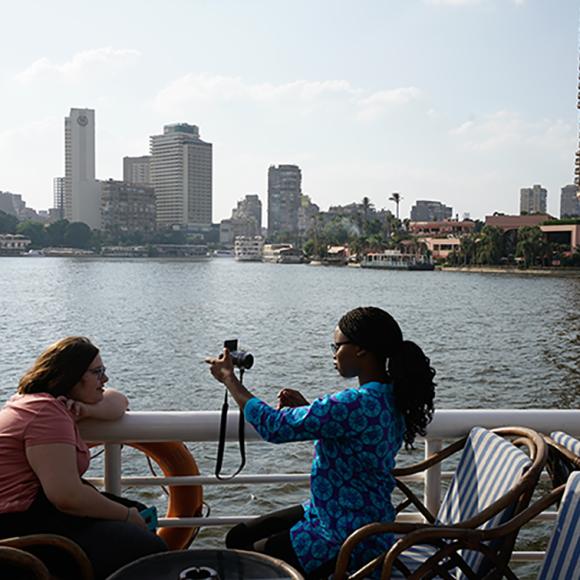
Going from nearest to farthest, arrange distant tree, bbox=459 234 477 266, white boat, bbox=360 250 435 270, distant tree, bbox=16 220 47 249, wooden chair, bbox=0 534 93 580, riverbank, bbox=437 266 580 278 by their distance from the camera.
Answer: wooden chair, bbox=0 534 93 580 < riverbank, bbox=437 266 580 278 < distant tree, bbox=459 234 477 266 < white boat, bbox=360 250 435 270 < distant tree, bbox=16 220 47 249

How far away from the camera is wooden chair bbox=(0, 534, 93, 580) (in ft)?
7.68

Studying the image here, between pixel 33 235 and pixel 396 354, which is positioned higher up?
pixel 33 235

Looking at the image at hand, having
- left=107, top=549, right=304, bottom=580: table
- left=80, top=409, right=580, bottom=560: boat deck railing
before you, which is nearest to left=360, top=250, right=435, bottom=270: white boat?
left=80, top=409, right=580, bottom=560: boat deck railing

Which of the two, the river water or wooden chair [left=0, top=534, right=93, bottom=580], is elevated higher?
wooden chair [left=0, top=534, right=93, bottom=580]

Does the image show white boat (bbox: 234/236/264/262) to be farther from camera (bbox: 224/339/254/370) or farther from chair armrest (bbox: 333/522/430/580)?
chair armrest (bbox: 333/522/430/580)

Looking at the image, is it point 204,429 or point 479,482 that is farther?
point 204,429

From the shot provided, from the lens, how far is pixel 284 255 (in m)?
181

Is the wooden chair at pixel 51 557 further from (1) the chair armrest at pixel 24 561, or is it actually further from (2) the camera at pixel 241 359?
(2) the camera at pixel 241 359

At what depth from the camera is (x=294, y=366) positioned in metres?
25.4

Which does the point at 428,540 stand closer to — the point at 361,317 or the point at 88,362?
the point at 361,317

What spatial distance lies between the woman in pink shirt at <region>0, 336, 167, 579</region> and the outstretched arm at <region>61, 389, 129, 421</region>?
0.88ft

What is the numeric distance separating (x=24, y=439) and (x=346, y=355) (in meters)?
1.05

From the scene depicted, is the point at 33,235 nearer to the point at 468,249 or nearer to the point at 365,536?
the point at 468,249

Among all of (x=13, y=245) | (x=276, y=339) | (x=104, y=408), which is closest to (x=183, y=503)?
(x=104, y=408)
